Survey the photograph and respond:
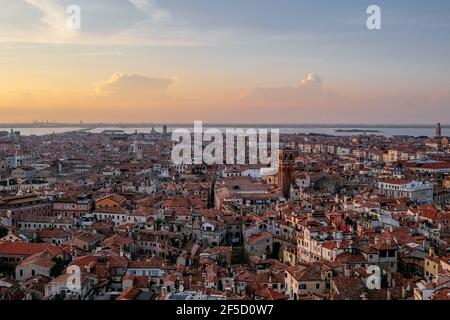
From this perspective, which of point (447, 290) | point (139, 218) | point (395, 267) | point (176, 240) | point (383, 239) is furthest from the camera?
point (139, 218)

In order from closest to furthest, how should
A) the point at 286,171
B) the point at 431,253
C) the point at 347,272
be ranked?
1. the point at 347,272
2. the point at 431,253
3. the point at 286,171

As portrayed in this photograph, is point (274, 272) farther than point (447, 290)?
Yes

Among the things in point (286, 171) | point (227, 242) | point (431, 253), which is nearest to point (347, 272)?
point (431, 253)

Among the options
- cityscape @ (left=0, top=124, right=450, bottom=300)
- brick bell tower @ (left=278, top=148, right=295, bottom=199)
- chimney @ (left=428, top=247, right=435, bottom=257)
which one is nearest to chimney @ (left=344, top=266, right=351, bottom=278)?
cityscape @ (left=0, top=124, right=450, bottom=300)

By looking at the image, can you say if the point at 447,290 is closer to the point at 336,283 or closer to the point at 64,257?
the point at 336,283

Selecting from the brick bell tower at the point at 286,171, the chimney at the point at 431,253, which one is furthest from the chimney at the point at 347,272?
the brick bell tower at the point at 286,171

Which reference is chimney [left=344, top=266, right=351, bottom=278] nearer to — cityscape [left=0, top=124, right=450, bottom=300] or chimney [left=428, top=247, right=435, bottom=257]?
cityscape [left=0, top=124, right=450, bottom=300]

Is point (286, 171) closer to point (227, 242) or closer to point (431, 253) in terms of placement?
point (227, 242)

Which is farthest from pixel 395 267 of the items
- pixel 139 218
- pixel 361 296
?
pixel 139 218

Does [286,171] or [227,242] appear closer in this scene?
[227,242]

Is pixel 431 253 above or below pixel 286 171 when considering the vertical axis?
below

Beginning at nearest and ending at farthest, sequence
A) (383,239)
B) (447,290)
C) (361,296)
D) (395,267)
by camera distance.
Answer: (447,290) → (361,296) → (395,267) → (383,239)
